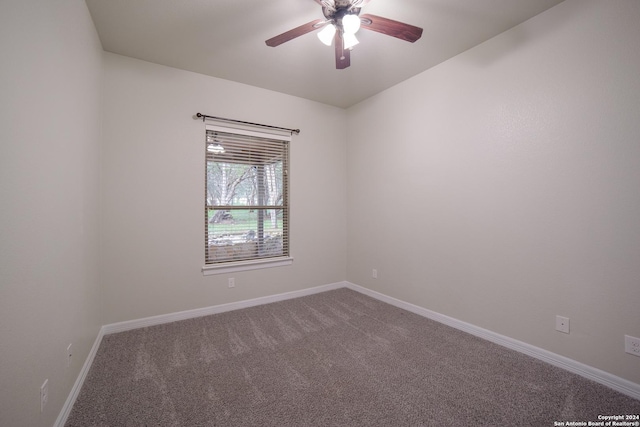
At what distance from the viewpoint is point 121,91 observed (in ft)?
8.87

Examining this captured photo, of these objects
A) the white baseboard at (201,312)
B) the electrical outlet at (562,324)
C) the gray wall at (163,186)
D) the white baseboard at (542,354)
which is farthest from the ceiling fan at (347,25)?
the white baseboard at (201,312)

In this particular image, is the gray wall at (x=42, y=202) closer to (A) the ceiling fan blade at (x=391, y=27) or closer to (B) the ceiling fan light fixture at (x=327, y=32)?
(B) the ceiling fan light fixture at (x=327, y=32)

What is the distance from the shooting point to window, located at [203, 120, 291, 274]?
3.21 meters

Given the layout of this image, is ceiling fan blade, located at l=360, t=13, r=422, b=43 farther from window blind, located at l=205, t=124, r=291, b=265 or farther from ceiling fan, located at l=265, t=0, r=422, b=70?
window blind, located at l=205, t=124, r=291, b=265

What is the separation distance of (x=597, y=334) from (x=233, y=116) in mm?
3839

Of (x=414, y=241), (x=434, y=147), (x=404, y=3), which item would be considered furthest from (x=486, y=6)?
(x=414, y=241)

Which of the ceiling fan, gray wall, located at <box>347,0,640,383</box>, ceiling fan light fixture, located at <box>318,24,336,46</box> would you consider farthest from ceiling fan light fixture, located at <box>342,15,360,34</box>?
gray wall, located at <box>347,0,640,383</box>

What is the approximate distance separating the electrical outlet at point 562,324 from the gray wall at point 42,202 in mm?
3164

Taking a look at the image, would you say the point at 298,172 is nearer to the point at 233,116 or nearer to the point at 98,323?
the point at 233,116

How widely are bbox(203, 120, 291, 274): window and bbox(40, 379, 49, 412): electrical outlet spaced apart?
178 centimetres

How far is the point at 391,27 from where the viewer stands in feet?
5.96

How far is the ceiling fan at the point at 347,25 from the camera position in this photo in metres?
1.79

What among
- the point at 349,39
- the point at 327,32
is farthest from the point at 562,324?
the point at 327,32

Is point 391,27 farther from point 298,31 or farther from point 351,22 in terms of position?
point 298,31
